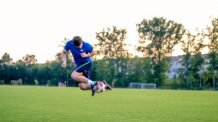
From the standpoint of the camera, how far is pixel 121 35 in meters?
82.6

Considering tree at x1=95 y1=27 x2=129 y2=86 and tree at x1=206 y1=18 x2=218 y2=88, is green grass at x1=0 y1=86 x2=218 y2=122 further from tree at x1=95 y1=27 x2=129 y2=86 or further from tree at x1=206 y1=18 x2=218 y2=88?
tree at x1=95 y1=27 x2=129 y2=86

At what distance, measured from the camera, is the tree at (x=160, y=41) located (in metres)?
74.9

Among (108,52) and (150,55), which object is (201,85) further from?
(108,52)

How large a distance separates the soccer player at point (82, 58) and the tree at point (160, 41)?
64.3 metres

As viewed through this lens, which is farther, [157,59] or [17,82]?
[17,82]

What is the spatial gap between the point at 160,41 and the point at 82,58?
6591cm

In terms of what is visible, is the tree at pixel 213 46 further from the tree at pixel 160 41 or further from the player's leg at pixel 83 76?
the player's leg at pixel 83 76

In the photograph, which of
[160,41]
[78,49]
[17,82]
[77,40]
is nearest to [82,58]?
[78,49]

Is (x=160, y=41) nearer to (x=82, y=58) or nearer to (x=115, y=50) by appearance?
(x=115, y=50)

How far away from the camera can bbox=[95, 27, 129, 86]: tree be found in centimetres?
8194

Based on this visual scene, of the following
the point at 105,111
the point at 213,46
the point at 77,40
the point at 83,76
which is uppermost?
the point at 213,46

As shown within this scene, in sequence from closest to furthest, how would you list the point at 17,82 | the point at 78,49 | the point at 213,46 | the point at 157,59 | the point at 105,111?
the point at 78,49
the point at 105,111
the point at 213,46
the point at 157,59
the point at 17,82

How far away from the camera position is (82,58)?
11227 millimetres

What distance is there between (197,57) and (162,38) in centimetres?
1090
